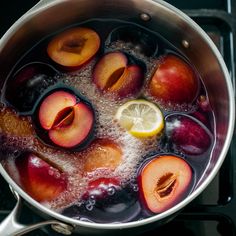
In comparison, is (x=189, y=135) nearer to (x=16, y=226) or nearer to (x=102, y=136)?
(x=102, y=136)

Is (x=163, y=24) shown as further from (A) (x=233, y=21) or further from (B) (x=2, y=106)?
(B) (x=2, y=106)

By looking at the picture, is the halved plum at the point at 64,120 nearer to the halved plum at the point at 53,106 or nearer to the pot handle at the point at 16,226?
the halved plum at the point at 53,106

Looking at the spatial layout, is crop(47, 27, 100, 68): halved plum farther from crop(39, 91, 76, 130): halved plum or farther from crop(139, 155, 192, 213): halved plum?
crop(139, 155, 192, 213): halved plum

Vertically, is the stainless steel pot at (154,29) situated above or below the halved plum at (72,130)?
above

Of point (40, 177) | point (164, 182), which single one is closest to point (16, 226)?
point (40, 177)

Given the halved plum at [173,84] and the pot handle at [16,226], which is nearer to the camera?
the pot handle at [16,226]

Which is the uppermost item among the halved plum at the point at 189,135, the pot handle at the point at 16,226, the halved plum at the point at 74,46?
the halved plum at the point at 74,46

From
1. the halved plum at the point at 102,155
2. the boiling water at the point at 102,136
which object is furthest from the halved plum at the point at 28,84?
the halved plum at the point at 102,155

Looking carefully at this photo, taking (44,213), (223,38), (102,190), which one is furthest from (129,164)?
(223,38)
